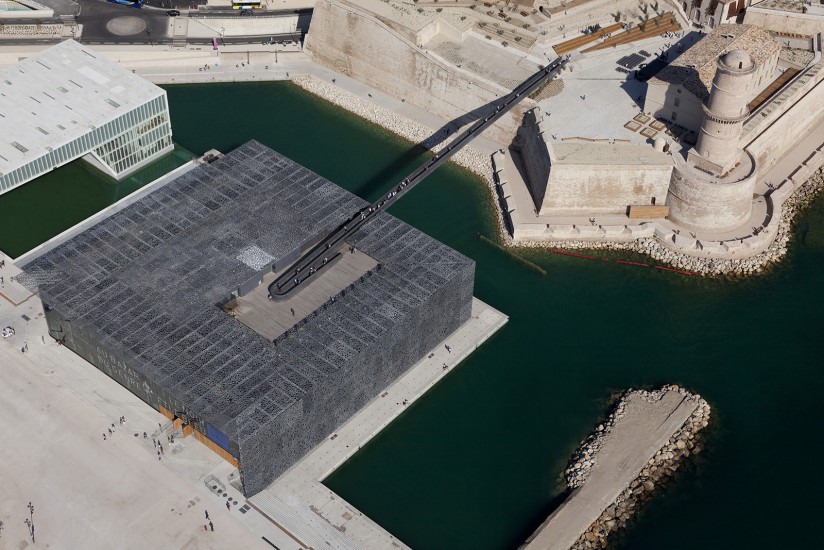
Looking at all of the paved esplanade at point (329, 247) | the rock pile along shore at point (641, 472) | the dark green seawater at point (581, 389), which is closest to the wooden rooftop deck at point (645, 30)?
the dark green seawater at point (581, 389)

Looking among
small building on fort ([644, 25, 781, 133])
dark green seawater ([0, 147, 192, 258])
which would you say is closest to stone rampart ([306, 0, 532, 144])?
small building on fort ([644, 25, 781, 133])

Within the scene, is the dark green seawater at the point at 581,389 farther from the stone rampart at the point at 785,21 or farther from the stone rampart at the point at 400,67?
the stone rampart at the point at 785,21

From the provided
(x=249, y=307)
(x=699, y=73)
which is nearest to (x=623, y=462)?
(x=249, y=307)

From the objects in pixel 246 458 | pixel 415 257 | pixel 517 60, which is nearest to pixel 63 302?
pixel 246 458

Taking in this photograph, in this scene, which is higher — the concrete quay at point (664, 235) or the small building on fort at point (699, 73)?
the small building on fort at point (699, 73)

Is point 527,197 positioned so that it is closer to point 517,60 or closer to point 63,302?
point 517,60

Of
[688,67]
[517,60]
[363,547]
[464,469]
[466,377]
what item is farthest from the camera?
[517,60]

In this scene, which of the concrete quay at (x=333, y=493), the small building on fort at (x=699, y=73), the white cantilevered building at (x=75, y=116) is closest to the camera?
the concrete quay at (x=333, y=493)
